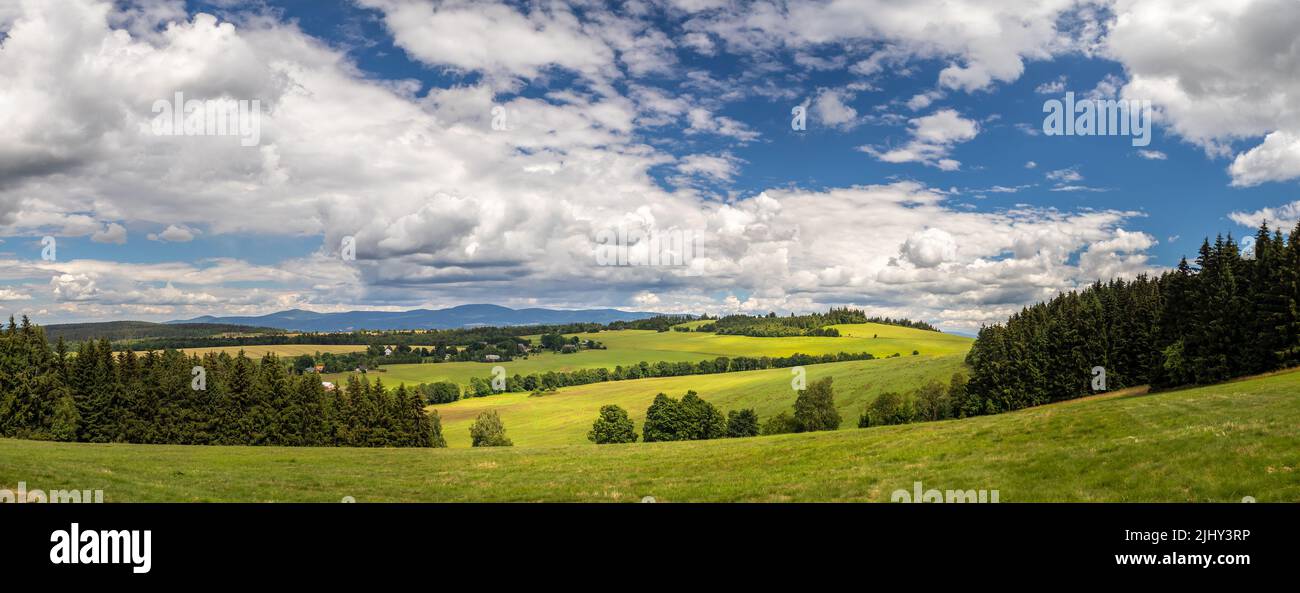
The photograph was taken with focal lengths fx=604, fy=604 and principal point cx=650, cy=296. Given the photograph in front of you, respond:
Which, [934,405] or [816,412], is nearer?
[816,412]

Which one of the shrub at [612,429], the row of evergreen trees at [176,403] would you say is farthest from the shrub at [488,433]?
the row of evergreen trees at [176,403]

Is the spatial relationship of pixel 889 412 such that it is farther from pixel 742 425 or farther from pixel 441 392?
pixel 441 392

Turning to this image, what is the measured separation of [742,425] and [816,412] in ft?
38.4

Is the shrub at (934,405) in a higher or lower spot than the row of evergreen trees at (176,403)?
lower

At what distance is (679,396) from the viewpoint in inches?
5148

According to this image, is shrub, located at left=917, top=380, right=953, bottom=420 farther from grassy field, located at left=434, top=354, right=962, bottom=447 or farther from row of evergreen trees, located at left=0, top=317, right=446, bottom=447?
row of evergreen trees, located at left=0, top=317, right=446, bottom=447

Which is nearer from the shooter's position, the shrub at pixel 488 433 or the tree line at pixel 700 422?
the shrub at pixel 488 433

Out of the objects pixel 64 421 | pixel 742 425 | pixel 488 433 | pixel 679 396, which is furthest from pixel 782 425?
pixel 64 421

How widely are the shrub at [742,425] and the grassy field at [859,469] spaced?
5896 centimetres

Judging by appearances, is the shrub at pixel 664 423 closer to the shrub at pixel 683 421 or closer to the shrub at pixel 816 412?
the shrub at pixel 683 421

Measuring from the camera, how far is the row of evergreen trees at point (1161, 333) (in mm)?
59719

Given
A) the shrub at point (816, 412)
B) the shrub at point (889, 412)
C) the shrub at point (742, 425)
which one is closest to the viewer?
the shrub at point (816, 412)
